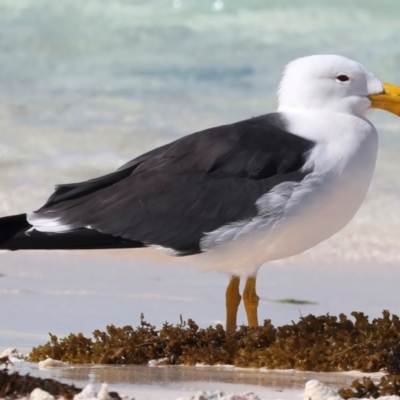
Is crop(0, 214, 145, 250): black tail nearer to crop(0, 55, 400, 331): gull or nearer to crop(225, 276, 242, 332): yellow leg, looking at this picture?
crop(0, 55, 400, 331): gull

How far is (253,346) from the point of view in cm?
732

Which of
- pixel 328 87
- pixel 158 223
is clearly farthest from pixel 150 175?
pixel 328 87

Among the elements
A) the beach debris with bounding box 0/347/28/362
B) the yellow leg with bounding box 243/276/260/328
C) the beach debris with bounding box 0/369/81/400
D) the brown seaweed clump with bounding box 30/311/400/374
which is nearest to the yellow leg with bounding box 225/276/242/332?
the yellow leg with bounding box 243/276/260/328

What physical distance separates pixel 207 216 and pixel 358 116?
171cm

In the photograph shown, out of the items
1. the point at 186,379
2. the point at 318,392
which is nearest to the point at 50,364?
the point at 186,379

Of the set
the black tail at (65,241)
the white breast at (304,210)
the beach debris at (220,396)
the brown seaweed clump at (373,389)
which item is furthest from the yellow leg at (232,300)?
the beach debris at (220,396)

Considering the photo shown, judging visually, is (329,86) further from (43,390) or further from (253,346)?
(43,390)

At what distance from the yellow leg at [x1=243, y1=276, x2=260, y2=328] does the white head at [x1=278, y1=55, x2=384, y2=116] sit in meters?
1.56

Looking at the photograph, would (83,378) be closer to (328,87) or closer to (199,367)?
(199,367)

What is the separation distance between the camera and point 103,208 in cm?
799

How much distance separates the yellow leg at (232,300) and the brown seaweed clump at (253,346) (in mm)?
845

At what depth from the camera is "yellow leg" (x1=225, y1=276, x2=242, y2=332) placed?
8438 mm

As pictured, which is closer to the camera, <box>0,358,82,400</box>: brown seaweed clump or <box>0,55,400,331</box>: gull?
<box>0,358,82,400</box>: brown seaweed clump

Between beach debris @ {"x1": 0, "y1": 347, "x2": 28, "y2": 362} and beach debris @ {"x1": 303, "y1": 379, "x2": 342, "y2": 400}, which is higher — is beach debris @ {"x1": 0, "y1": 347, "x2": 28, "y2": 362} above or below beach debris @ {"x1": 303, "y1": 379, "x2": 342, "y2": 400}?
Result: above
